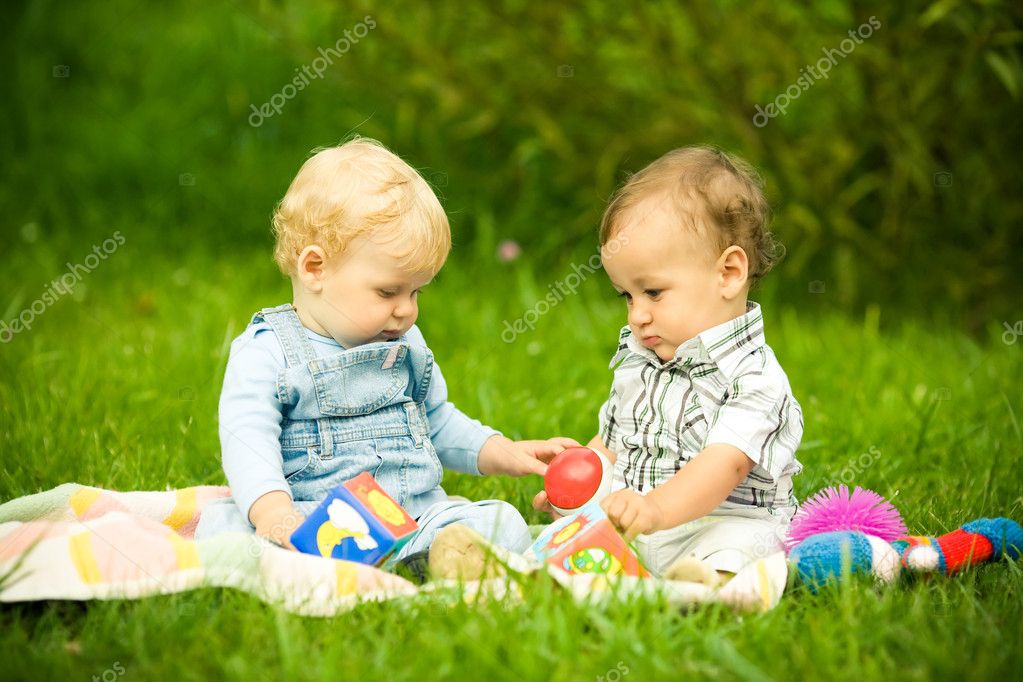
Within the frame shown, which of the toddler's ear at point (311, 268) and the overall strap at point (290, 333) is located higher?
the toddler's ear at point (311, 268)

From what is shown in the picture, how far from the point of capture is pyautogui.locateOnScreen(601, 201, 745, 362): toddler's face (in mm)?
2385

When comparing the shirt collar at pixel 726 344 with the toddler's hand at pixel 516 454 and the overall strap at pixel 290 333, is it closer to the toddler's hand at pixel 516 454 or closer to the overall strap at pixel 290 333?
the toddler's hand at pixel 516 454

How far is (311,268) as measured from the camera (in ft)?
8.11

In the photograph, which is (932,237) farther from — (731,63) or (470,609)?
(470,609)

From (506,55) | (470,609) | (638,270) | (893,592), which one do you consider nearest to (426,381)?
(638,270)

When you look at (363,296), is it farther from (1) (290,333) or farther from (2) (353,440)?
(2) (353,440)

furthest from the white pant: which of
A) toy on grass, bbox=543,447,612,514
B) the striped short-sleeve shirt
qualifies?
toy on grass, bbox=543,447,612,514

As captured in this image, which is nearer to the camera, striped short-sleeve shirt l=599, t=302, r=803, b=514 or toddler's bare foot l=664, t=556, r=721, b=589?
toddler's bare foot l=664, t=556, r=721, b=589

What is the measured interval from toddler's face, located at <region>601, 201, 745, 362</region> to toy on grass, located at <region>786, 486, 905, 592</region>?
0.45 meters

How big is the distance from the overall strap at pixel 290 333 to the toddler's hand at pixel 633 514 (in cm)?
72

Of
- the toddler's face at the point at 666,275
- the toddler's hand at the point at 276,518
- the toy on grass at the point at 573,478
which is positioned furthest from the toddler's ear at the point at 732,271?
the toddler's hand at the point at 276,518

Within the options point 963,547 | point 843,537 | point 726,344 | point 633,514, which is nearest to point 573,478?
point 633,514

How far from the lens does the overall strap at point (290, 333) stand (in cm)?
243

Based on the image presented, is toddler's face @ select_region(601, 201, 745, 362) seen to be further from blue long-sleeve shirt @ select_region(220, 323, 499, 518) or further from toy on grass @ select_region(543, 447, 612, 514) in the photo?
blue long-sleeve shirt @ select_region(220, 323, 499, 518)
